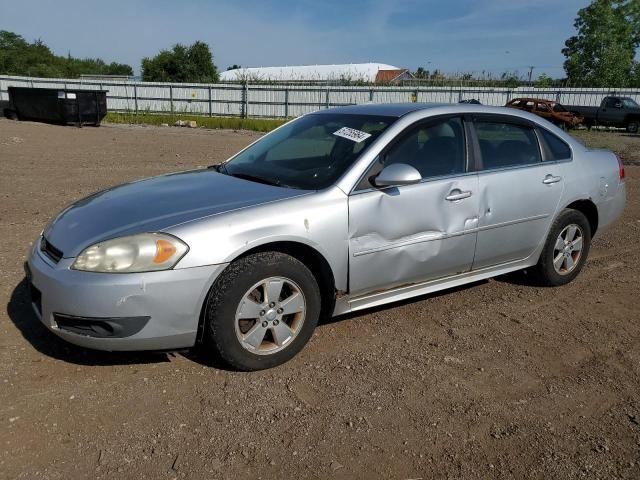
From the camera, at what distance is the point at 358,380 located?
335 centimetres

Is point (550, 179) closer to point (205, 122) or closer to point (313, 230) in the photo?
point (313, 230)

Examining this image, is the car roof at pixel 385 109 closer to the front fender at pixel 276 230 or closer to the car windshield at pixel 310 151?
the car windshield at pixel 310 151

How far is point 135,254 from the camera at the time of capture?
3.02 meters

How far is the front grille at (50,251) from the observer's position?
3.22 metres

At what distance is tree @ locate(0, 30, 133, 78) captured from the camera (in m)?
65.8

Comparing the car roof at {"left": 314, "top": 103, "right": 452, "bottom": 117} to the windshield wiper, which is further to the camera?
the car roof at {"left": 314, "top": 103, "right": 452, "bottom": 117}

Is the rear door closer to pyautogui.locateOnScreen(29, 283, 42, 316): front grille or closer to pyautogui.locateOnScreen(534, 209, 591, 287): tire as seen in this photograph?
pyautogui.locateOnScreen(534, 209, 591, 287): tire

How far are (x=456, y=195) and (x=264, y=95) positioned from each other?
31.0 m

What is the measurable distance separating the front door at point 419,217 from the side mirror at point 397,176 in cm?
9

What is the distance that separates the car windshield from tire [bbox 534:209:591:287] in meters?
1.83

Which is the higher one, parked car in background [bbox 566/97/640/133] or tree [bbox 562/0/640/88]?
tree [bbox 562/0/640/88]

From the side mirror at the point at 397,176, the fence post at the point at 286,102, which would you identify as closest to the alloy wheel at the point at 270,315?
the side mirror at the point at 397,176

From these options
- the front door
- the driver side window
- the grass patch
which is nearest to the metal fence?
the grass patch

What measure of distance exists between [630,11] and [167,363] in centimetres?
5936
